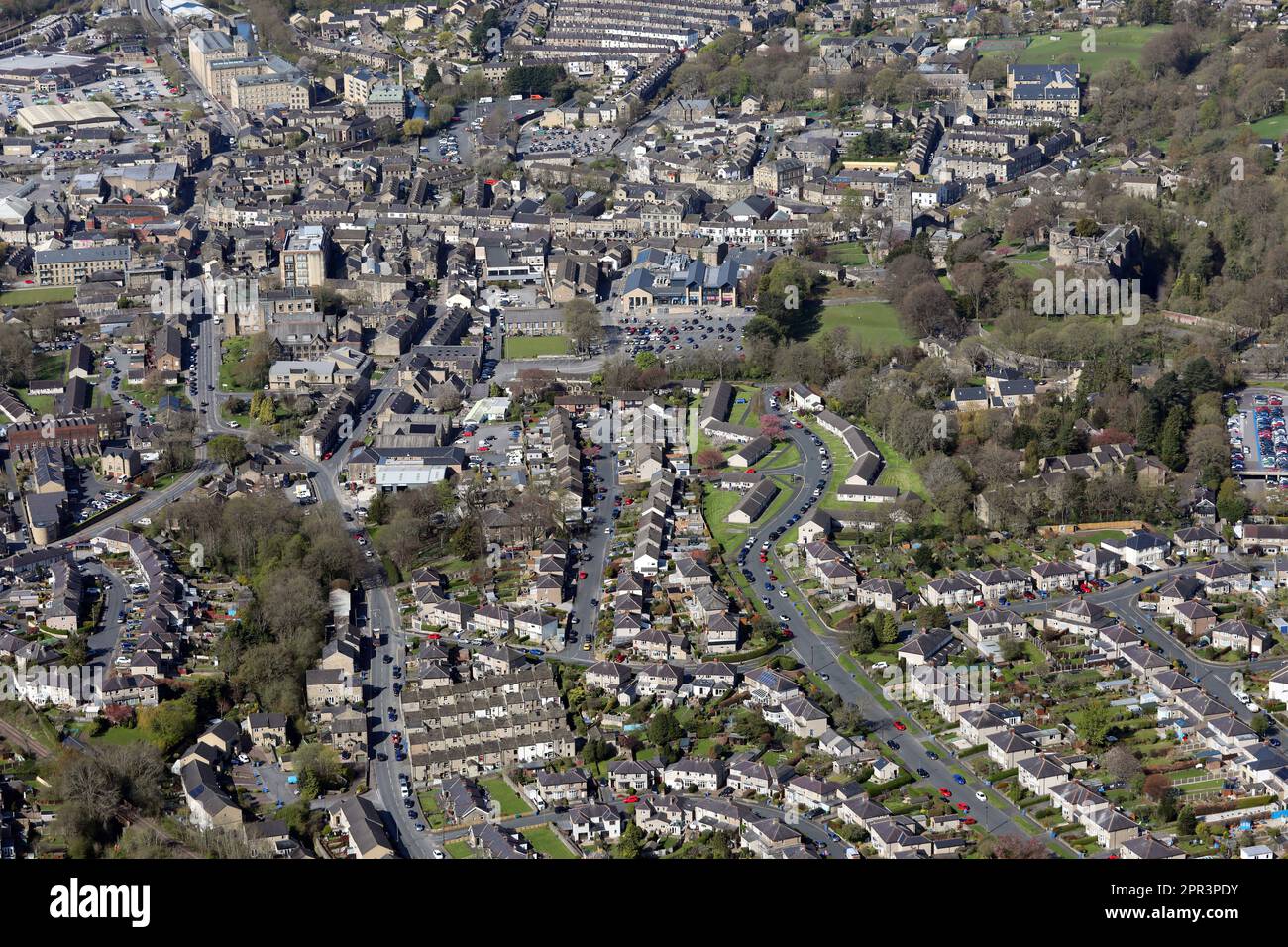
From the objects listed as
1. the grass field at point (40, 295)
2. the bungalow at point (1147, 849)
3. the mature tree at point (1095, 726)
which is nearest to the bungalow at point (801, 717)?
the mature tree at point (1095, 726)

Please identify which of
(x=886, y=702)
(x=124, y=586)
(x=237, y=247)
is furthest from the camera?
(x=237, y=247)

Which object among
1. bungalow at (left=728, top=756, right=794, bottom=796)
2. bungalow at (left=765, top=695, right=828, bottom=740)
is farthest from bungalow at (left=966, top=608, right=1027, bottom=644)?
bungalow at (left=728, top=756, right=794, bottom=796)

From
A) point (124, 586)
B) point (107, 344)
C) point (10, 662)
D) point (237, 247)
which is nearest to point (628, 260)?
point (237, 247)

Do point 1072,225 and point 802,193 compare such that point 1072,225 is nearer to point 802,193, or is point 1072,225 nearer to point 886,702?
point 802,193

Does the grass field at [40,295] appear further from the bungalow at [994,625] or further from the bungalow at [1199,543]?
the bungalow at [1199,543]

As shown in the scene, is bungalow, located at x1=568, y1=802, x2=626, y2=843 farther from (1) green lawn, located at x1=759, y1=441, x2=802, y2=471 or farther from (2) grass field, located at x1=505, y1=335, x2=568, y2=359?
(2) grass field, located at x1=505, y1=335, x2=568, y2=359
